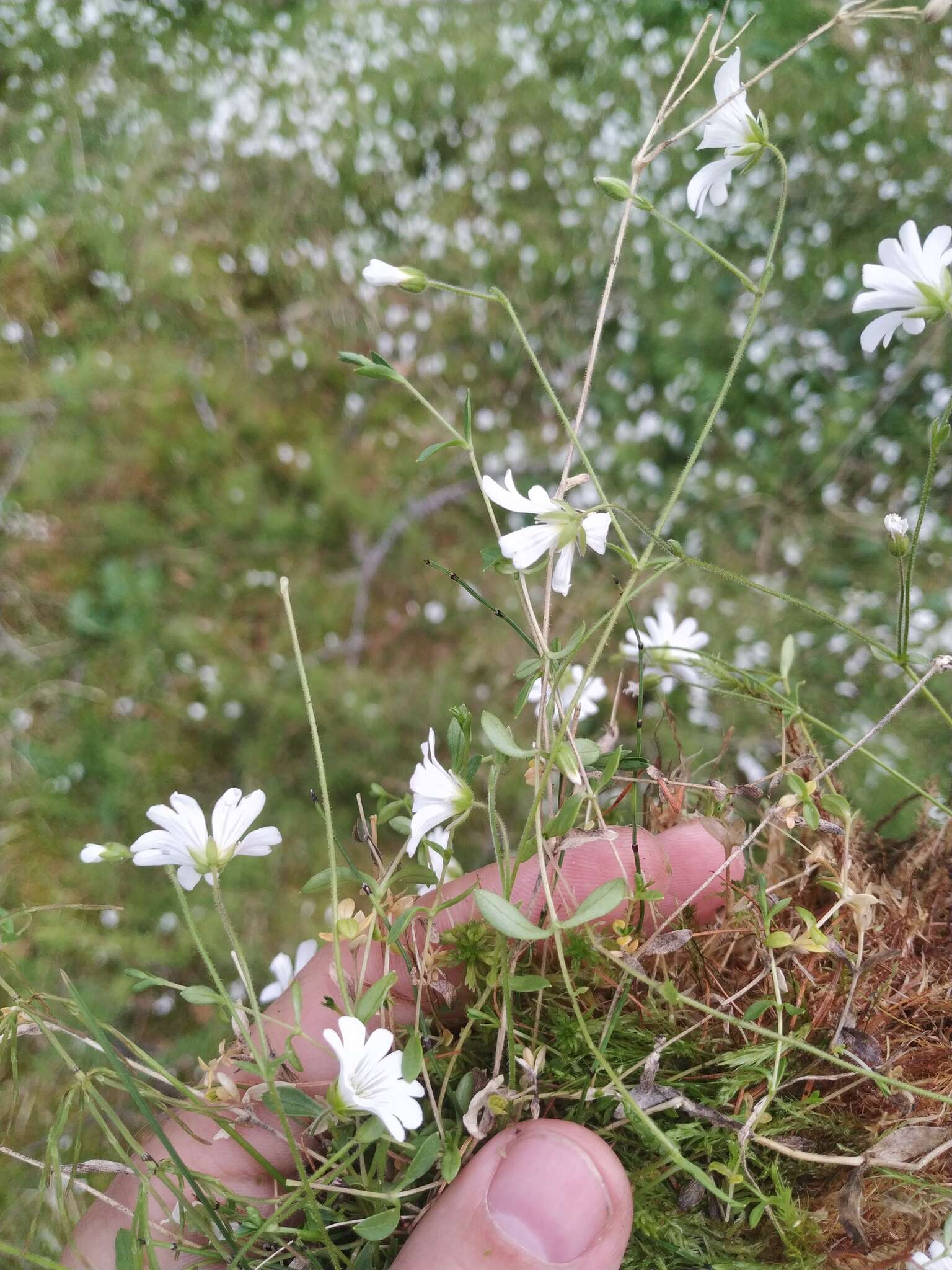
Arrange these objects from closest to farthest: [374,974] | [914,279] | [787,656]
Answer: [914,279]
[787,656]
[374,974]

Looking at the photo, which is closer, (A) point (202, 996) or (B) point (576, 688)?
(A) point (202, 996)

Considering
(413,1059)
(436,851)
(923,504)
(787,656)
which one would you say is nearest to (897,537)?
(923,504)

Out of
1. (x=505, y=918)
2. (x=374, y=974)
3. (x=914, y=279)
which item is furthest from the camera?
(x=374, y=974)

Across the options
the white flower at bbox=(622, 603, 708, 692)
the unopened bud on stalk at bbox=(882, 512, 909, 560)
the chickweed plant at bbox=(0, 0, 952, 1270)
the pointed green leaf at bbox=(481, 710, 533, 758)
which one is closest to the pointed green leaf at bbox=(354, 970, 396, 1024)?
the chickweed plant at bbox=(0, 0, 952, 1270)

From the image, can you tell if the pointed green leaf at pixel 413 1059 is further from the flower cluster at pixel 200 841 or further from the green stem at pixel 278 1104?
the flower cluster at pixel 200 841

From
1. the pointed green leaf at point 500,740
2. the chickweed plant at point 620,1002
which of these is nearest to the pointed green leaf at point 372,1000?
the chickweed plant at point 620,1002

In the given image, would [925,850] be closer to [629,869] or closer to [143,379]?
[629,869]

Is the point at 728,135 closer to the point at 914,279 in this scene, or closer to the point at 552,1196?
the point at 914,279
